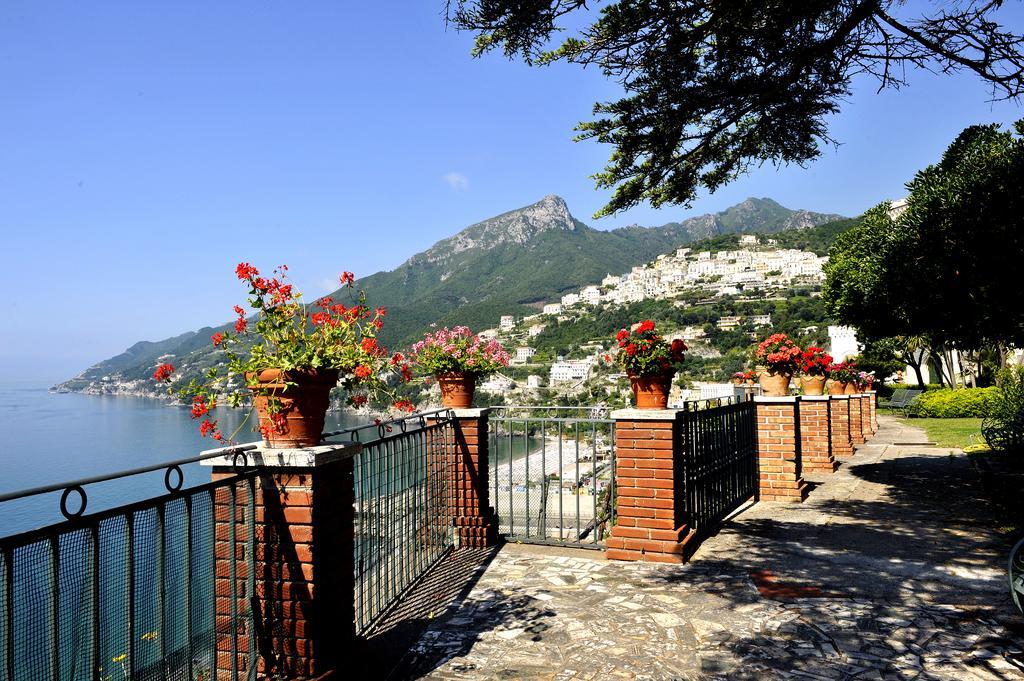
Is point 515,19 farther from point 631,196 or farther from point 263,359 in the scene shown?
point 263,359

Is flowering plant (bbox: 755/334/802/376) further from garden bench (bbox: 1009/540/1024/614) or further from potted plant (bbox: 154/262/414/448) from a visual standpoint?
potted plant (bbox: 154/262/414/448)

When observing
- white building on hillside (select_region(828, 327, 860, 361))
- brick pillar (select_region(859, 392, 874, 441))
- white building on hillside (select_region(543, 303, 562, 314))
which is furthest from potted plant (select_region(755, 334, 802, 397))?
white building on hillside (select_region(543, 303, 562, 314))

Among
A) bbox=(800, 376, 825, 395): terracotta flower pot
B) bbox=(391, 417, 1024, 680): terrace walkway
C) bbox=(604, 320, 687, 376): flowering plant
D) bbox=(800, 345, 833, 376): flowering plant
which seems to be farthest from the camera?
bbox=(800, 376, 825, 395): terracotta flower pot

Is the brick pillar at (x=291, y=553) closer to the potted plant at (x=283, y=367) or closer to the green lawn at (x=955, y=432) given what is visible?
the potted plant at (x=283, y=367)

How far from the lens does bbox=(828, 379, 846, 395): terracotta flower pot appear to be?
566 inches

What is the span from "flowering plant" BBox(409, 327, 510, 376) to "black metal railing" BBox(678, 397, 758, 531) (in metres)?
1.93

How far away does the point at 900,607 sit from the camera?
3.96 m

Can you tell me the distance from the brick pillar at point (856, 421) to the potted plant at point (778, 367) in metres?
7.64

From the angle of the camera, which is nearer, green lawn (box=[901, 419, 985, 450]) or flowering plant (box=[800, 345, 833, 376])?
flowering plant (box=[800, 345, 833, 376])

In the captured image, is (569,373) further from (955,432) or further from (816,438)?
(816,438)

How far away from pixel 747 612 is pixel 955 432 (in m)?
17.8

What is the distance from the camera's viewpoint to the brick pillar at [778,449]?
7.97 metres

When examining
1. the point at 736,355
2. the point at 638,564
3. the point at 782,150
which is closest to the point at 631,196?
the point at 782,150

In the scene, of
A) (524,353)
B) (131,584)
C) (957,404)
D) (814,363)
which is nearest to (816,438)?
(814,363)
